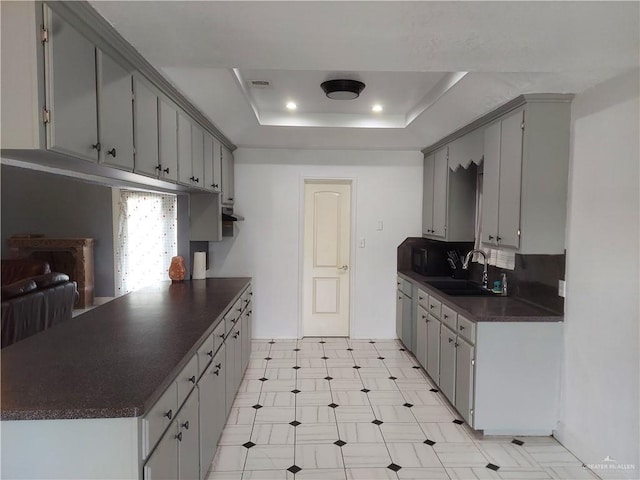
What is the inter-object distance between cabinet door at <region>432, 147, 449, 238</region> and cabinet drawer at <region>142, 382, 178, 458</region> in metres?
3.26

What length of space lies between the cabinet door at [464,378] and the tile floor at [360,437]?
0.17m

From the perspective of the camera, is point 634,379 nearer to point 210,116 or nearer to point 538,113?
point 538,113

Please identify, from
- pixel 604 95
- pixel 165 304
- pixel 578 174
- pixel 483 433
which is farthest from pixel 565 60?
pixel 165 304

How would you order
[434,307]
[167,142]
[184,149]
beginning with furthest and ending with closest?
1. [434,307]
2. [184,149]
3. [167,142]

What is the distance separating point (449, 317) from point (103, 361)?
2.53 meters

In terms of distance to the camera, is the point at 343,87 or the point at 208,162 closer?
the point at 343,87

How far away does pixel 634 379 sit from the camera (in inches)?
86.7

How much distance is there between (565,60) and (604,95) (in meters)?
0.55

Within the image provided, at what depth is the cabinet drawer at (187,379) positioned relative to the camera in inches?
72.9

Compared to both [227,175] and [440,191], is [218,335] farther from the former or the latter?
[440,191]

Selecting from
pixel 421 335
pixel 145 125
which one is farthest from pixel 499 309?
pixel 145 125

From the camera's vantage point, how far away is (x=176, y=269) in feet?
13.3

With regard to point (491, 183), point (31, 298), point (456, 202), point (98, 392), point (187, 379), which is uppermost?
point (491, 183)

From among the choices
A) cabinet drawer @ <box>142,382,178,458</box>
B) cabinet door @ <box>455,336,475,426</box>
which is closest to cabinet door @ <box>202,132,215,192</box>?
cabinet drawer @ <box>142,382,178,458</box>
